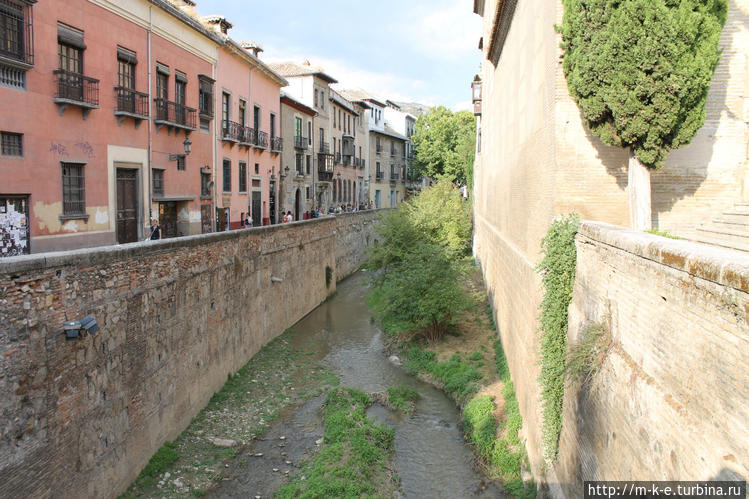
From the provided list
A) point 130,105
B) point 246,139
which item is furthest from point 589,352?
point 246,139

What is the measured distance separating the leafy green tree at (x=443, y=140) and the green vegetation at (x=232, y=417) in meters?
37.3

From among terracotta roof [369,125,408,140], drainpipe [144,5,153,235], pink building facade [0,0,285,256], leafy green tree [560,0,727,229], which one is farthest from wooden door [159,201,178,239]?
terracotta roof [369,125,408,140]

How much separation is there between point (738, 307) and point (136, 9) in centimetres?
1771

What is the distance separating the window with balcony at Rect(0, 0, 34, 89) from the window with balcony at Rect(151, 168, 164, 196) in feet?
20.3

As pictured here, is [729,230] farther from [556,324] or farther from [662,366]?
[662,366]

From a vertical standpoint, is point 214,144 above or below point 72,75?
below

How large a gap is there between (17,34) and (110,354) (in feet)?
27.0

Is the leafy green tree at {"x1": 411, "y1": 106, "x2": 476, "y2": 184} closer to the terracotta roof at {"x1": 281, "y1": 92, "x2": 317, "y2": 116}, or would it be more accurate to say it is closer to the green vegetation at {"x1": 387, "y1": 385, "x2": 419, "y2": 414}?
the terracotta roof at {"x1": 281, "y1": 92, "x2": 317, "y2": 116}

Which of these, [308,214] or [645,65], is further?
[308,214]

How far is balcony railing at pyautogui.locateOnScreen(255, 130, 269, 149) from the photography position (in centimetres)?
2672

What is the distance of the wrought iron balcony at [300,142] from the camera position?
33.7 m

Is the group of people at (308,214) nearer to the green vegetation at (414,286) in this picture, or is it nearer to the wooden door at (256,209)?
the wooden door at (256,209)

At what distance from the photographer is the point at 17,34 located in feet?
39.6

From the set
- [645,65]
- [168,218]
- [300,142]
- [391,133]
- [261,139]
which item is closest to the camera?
[645,65]
